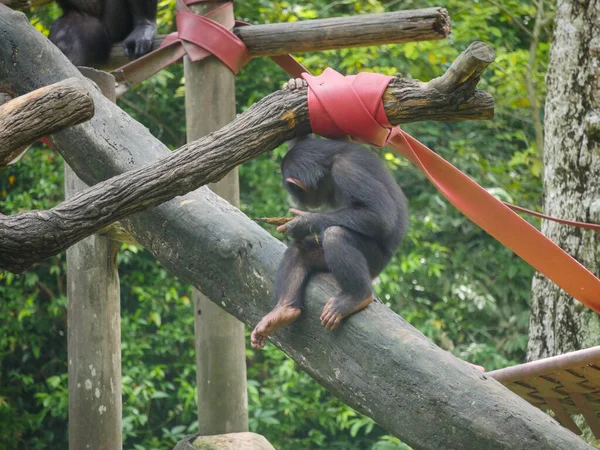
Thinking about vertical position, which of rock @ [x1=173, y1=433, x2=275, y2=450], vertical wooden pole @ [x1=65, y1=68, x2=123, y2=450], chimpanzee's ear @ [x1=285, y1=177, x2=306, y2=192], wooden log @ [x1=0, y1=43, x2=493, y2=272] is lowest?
rock @ [x1=173, y1=433, x2=275, y2=450]

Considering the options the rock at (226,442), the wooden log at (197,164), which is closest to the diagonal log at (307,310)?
the wooden log at (197,164)

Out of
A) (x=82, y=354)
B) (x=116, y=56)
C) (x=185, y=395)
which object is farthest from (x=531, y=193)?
(x=82, y=354)

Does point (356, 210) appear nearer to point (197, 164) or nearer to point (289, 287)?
point (289, 287)

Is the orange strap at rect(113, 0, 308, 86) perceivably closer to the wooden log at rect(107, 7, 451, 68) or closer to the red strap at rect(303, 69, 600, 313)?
the wooden log at rect(107, 7, 451, 68)

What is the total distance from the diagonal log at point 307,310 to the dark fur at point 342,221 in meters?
0.09

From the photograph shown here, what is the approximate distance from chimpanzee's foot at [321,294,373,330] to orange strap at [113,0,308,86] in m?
1.40

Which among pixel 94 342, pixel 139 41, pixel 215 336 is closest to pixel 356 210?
pixel 215 336

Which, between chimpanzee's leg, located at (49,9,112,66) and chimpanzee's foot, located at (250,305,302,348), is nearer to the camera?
chimpanzee's foot, located at (250,305,302,348)

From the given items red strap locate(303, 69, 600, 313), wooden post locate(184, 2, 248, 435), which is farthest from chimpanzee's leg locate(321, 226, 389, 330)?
wooden post locate(184, 2, 248, 435)

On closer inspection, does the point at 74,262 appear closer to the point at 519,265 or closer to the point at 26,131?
the point at 26,131

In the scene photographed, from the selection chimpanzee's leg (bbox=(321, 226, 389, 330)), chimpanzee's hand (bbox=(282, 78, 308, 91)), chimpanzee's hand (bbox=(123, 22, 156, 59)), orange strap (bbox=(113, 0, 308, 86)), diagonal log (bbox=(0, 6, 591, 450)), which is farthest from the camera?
chimpanzee's hand (bbox=(123, 22, 156, 59))

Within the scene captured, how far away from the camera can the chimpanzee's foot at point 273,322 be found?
2969 millimetres

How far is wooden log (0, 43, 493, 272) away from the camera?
2.55 metres

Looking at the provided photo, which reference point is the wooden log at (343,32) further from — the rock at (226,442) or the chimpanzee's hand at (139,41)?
the rock at (226,442)
